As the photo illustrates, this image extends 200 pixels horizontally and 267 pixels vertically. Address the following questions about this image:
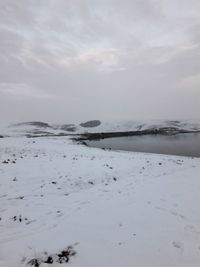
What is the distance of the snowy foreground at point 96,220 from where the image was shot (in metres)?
5.41

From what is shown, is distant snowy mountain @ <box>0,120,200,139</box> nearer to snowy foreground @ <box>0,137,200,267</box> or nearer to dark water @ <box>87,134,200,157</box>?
dark water @ <box>87,134,200,157</box>

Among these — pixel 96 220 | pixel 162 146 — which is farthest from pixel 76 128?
pixel 96 220

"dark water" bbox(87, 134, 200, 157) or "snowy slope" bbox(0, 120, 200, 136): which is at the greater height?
"snowy slope" bbox(0, 120, 200, 136)

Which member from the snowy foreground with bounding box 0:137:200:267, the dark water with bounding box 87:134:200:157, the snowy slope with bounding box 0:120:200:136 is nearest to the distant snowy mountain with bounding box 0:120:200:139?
the snowy slope with bounding box 0:120:200:136

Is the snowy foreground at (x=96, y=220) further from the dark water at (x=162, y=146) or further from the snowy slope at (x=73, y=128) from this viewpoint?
the snowy slope at (x=73, y=128)

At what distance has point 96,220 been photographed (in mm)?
7551

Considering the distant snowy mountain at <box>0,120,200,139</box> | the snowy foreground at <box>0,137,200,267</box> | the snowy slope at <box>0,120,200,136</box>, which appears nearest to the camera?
the snowy foreground at <box>0,137,200,267</box>

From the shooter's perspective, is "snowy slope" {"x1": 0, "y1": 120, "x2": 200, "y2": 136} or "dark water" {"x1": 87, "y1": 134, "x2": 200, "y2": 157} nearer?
"dark water" {"x1": 87, "y1": 134, "x2": 200, "y2": 157}

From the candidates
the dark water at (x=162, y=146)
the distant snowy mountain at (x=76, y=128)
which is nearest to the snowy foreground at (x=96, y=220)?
the dark water at (x=162, y=146)

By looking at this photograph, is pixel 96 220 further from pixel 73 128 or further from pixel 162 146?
pixel 73 128

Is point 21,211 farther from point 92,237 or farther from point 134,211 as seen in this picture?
point 134,211

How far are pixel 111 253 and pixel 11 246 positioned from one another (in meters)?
2.65

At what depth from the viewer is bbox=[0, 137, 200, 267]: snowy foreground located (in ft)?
17.7

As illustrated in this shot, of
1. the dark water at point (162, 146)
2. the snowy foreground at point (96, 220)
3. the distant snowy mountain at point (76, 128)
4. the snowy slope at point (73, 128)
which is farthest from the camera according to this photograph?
the snowy slope at point (73, 128)
